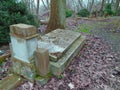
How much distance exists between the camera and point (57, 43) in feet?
11.8

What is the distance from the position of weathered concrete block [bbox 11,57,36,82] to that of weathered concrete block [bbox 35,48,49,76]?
0.11m

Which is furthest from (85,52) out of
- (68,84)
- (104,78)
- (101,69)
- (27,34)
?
(27,34)

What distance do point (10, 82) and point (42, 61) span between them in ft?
2.47

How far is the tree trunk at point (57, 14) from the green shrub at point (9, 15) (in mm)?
793

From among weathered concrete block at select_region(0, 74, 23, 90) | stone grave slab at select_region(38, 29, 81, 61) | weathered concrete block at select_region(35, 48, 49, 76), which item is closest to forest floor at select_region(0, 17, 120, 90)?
weathered concrete block at select_region(0, 74, 23, 90)

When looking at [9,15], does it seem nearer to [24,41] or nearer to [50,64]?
[24,41]

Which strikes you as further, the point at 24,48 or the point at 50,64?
the point at 50,64

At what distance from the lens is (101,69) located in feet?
11.2

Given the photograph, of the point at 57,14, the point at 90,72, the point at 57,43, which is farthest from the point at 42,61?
the point at 57,14

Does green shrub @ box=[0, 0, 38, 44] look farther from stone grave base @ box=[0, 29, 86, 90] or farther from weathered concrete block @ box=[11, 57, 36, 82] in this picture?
weathered concrete block @ box=[11, 57, 36, 82]

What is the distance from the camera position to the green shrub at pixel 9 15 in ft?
13.7

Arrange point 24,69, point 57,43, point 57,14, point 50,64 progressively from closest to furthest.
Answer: point 24,69
point 50,64
point 57,43
point 57,14

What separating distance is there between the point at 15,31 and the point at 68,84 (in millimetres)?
1444

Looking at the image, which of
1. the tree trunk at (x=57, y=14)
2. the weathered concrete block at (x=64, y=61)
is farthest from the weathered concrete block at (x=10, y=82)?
the tree trunk at (x=57, y=14)
